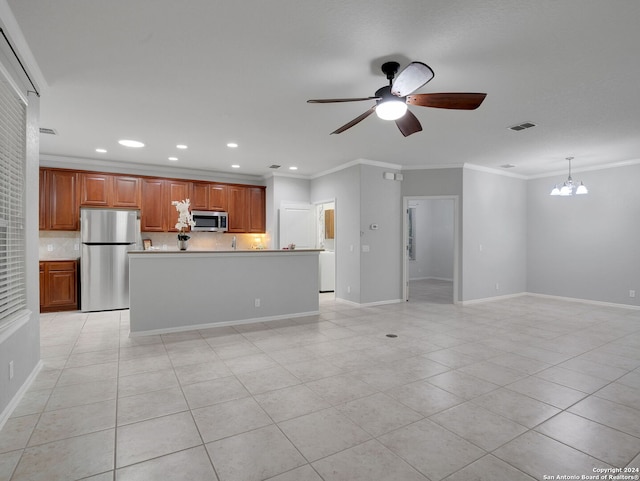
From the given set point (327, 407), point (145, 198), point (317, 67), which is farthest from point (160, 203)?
point (327, 407)

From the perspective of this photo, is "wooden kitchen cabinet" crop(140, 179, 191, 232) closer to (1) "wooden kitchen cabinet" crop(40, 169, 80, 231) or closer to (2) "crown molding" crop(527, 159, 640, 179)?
(1) "wooden kitchen cabinet" crop(40, 169, 80, 231)

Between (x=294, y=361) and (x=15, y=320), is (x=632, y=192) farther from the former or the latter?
(x=15, y=320)

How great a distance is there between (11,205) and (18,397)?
1.43 meters

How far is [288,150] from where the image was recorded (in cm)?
537

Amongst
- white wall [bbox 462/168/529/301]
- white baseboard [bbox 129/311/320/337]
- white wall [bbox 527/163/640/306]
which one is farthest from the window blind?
white wall [bbox 527/163/640/306]

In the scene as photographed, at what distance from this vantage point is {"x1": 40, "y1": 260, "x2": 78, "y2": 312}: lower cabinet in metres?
5.46

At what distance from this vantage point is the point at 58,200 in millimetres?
5707

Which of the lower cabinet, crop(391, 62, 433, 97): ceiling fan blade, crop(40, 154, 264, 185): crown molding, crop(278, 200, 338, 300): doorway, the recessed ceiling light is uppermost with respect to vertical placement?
the recessed ceiling light

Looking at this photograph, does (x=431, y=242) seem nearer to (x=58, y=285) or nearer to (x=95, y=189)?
(x=95, y=189)

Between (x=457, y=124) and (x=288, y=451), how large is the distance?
3.92 metres

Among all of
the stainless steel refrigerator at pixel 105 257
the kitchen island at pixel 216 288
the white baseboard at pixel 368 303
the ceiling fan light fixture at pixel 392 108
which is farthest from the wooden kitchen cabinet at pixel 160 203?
the ceiling fan light fixture at pixel 392 108

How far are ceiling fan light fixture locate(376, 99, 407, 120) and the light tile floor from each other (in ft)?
7.31

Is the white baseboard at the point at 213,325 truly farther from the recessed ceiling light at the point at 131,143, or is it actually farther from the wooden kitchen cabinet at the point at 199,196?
the wooden kitchen cabinet at the point at 199,196

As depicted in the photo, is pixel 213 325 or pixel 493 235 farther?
pixel 493 235
